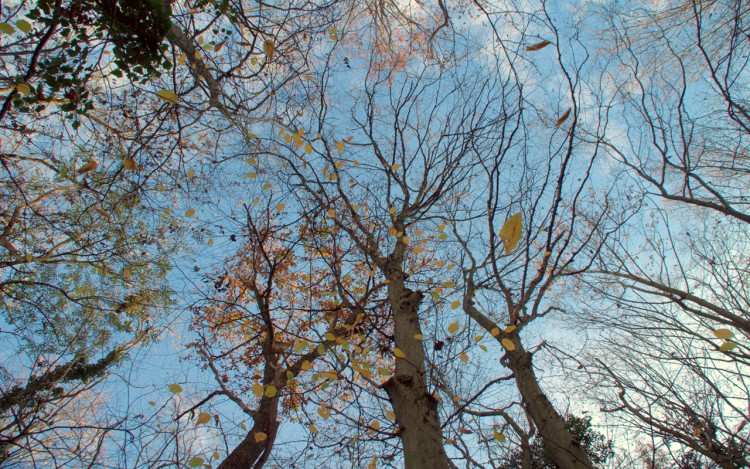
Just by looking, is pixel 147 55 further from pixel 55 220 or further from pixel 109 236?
pixel 55 220

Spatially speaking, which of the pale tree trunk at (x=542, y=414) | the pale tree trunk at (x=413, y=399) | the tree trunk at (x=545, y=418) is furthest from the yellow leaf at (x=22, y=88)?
the tree trunk at (x=545, y=418)

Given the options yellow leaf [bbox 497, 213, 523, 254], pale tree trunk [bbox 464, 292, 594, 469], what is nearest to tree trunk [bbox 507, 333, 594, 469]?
pale tree trunk [bbox 464, 292, 594, 469]

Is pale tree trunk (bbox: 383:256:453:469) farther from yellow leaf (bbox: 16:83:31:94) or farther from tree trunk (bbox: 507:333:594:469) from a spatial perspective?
yellow leaf (bbox: 16:83:31:94)

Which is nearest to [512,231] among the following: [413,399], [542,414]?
[413,399]

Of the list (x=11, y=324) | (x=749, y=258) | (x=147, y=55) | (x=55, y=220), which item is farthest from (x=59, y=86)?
(x=749, y=258)

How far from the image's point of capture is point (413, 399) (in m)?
2.11

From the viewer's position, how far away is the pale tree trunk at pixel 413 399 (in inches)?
73.9

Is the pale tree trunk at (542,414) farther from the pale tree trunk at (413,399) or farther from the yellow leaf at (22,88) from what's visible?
the yellow leaf at (22,88)

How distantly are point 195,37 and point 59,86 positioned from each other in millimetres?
1198

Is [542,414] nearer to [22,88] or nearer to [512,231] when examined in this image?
[512,231]

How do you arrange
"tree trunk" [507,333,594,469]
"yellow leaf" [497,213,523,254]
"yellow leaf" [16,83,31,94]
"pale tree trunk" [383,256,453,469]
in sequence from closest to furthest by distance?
"pale tree trunk" [383,256,453,469], "yellow leaf" [497,213,523,254], "tree trunk" [507,333,594,469], "yellow leaf" [16,83,31,94]

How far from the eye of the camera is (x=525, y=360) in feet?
8.66

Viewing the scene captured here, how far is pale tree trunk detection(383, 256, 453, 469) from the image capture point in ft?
6.16

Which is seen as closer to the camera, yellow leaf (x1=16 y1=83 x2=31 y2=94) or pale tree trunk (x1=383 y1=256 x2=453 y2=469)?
pale tree trunk (x1=383 y1=256 x2=453 y2=469)
